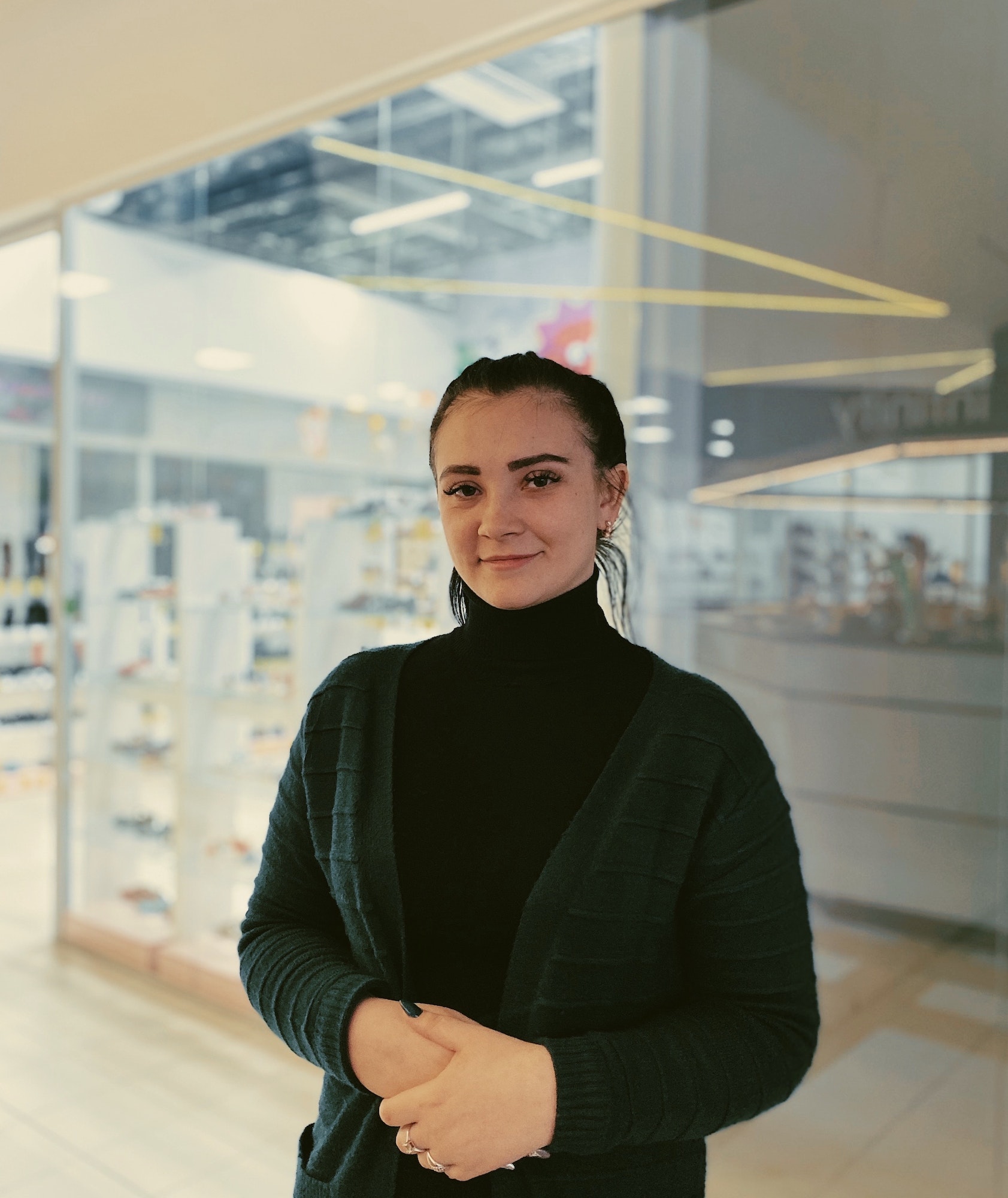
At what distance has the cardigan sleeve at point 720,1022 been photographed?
933 mm

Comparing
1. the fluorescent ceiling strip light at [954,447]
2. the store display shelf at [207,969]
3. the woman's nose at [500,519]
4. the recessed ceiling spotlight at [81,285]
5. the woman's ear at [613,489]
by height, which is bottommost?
the store display shelf at [207,969]

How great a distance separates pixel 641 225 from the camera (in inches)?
101

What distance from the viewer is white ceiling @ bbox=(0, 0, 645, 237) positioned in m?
2.52

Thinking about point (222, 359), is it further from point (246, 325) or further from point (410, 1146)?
point (410, 1146)

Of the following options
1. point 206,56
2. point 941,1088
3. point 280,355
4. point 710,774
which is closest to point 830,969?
point 941,1088

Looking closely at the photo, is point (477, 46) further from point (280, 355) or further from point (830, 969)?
point (830, 969)

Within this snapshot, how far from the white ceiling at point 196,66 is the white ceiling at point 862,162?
39 cm

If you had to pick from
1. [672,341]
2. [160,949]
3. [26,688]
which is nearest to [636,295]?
[672,341]

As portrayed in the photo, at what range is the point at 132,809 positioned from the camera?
4168mm

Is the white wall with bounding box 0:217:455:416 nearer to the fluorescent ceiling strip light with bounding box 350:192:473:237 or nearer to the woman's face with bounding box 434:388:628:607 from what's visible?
the fluorescent ceiling strip light with bounding box 350:192:473:237

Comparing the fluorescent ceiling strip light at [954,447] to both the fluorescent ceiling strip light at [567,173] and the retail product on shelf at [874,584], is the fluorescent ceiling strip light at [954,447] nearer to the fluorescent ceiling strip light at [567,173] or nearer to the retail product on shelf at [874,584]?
the retail product on shelf at [874,584]

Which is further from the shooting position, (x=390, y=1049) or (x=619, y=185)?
(x=619, y=185)

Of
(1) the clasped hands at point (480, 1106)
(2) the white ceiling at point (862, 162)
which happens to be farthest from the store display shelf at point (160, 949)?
(1) the clasped hands at point (480, 1106)

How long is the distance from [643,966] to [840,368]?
164cm
